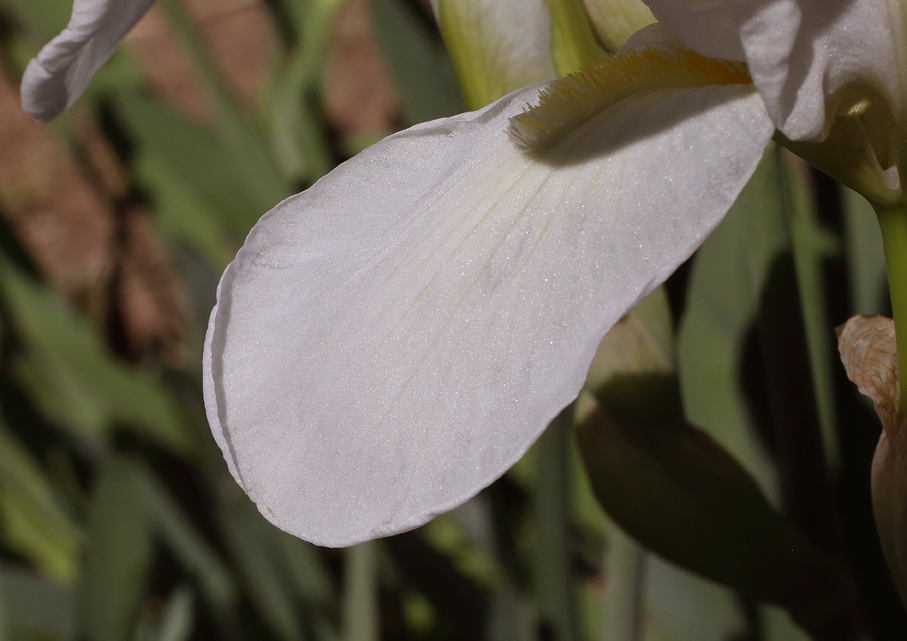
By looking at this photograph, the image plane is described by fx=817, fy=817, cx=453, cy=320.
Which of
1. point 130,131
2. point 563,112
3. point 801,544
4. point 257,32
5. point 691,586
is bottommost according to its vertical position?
point 691,586

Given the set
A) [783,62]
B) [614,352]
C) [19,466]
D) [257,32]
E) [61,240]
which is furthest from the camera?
[257,32]

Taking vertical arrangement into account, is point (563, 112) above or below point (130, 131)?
below

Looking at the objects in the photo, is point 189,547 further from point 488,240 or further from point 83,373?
point 488,240

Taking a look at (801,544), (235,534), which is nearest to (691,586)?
(801,544)

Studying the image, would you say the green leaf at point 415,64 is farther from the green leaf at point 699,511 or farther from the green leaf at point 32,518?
the green leaf at point 32,518

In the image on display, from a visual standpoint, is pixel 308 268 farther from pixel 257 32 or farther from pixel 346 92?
pixel 257 32
